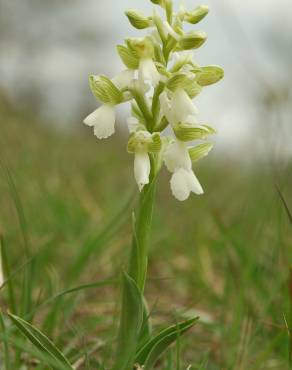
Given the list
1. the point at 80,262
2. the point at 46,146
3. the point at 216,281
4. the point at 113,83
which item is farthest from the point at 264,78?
the point at 46,146

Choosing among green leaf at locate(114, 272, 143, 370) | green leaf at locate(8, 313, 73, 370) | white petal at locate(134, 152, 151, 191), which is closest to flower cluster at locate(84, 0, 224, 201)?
white petal at locate(134, 152, 151, 191)

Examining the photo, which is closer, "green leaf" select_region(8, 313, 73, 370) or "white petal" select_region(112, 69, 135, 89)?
"green leaf" select_region(8, 313, 73, 370)

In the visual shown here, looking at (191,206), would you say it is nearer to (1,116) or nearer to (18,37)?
(1,116)

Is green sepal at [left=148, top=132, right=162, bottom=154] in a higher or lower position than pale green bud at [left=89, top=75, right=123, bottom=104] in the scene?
lower

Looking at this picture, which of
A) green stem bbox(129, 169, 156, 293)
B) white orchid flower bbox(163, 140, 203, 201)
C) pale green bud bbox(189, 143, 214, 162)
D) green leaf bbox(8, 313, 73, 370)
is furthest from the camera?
pale green bud bbox(189, 143, 214, 162)

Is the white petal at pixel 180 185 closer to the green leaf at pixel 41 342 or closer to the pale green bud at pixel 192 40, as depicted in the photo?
the pale green bud at pixel 192 40

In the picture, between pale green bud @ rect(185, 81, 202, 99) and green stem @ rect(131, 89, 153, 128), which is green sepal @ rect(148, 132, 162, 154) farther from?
pale green bud @ rect(185, 81, 202, 99)

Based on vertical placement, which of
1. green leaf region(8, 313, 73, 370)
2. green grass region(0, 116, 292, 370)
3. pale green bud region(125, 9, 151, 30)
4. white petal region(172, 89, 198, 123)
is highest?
pale green bud region(125, 9, 151, 30)

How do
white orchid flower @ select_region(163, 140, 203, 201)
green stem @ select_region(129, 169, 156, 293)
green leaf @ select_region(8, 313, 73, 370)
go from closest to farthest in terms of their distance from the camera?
green leaf @ select_region(8, 313, 73, 370) < green stem @ select_region(129, 169, 156, 293) < white orchid flower @ select_region(163, 140, 203, 201)
